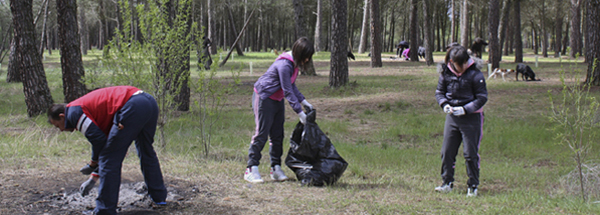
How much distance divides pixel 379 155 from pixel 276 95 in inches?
104

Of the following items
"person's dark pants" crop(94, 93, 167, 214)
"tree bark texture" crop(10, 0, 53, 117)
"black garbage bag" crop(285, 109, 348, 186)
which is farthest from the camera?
"tree bark texture" crop(10, 0, 53, 117)

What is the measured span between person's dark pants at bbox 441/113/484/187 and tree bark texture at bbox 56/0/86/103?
6.99 meters

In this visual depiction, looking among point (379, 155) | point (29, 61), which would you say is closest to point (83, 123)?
point (379, 155)

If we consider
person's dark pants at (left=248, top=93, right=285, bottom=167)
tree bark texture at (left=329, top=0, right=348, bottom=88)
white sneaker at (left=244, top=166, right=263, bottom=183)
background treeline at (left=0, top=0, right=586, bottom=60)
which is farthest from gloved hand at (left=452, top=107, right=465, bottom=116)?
background treeline at (left=0, top=0, right=586, bottom=60)

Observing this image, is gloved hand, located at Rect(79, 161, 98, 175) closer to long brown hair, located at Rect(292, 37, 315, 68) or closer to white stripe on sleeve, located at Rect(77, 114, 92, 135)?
white stripe on sleeve, located at Rect(77, 114, 92, 135)

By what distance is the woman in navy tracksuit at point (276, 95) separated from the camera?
15.8 feet

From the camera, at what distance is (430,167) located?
656 cm

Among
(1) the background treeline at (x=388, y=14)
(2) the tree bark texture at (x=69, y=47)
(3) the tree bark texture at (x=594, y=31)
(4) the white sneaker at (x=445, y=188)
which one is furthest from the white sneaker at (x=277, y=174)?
(1) the background treeline at (x=388, y=14)

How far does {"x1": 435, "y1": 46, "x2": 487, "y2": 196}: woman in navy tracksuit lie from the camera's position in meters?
4.71

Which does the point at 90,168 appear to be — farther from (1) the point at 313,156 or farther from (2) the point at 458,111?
(2) the point at 458,111

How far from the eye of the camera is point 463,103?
4777 millimetres

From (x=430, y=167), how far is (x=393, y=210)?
98.3 inches

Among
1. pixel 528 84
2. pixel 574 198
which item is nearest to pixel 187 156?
pixel 574 198

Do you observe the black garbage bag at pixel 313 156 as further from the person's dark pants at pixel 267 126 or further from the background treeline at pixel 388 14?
the background treeline at pixel 388 14
